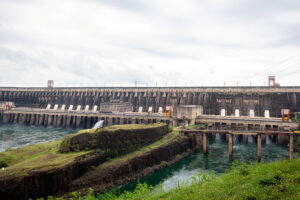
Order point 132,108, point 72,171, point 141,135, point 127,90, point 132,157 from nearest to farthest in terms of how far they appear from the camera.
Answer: point 72,171, point 132,157, point 141,135, point 132,108, point 127,90

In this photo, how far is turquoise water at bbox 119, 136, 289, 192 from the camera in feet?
78.6

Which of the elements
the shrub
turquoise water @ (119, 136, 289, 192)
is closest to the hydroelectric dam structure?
turquoise water @ (119, 136, 289, 192)

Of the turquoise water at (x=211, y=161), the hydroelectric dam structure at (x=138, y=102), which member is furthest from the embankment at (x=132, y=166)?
the hydroelectric dam structure at (x=138, y=102)

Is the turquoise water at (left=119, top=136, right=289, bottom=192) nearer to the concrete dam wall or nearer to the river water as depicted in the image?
the river water

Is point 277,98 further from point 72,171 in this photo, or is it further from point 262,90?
point 72,171

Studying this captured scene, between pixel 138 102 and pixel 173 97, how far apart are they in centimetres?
1147

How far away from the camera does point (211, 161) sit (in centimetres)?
3131

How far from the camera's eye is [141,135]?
1179 inches

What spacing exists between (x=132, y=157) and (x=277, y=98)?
46503mm

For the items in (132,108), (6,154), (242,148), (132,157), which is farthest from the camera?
(132,108)

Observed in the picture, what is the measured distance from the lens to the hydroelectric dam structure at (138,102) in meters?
55.6

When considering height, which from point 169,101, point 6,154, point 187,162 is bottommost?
point 187,162

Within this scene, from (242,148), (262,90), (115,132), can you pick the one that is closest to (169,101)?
(262,90)

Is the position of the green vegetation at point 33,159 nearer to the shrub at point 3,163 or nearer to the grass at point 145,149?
the shrub at point 3,163
